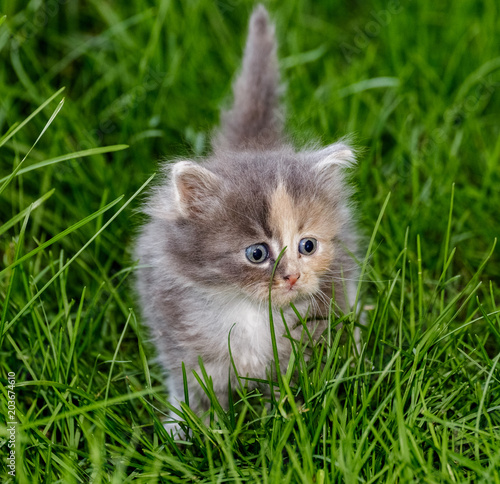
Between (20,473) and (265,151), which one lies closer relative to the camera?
(20,473)

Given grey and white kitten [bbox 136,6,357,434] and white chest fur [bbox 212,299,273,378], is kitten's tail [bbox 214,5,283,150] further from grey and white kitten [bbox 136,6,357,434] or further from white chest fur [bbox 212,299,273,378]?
white chest fur [bbox 212,299,273,378]

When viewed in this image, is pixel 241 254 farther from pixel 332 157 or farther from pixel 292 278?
pixel 332 157

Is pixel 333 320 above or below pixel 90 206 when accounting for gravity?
below

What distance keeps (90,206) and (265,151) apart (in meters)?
1.29

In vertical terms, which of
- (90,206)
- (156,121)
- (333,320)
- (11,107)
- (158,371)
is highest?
(11,107)

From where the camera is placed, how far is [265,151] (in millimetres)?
3254

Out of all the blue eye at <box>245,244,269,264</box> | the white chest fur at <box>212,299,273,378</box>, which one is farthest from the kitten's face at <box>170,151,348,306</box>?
the white chest fur at <box>212,299,273,378</box>

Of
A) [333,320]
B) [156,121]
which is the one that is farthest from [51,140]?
[333,320]

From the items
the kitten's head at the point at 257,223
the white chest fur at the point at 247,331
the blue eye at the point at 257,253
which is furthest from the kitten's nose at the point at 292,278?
the white chest fur at the point at 247,331

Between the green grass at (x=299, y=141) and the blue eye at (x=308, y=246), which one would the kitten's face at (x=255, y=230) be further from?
the green grass at (x=299, y=141)

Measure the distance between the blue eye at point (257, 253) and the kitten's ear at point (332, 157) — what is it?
1.39 feet

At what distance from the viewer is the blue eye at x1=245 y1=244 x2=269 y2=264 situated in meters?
2.77

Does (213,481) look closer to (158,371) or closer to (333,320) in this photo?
(333,320)

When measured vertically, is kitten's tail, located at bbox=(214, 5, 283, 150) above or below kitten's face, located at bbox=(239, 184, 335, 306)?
above
